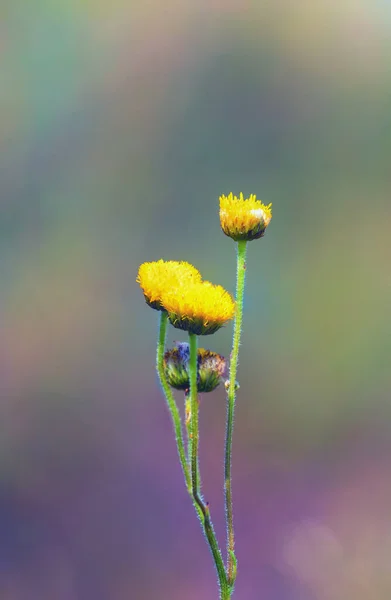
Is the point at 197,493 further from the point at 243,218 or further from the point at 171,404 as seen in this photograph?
the point at 243,218

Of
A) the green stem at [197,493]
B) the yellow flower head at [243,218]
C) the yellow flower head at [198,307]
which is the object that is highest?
the yellow flower head at [243,218]

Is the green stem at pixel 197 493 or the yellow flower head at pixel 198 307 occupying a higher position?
the yellow flower head at pixel 198 307

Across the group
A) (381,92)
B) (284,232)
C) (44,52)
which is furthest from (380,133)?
(44,52)

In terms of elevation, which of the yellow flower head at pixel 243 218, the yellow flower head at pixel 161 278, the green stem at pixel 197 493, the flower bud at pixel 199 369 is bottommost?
the green stem at pixel 197 493

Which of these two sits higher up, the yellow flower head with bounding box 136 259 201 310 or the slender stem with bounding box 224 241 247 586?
the yellow flower head with bounding box 136 259 201 310

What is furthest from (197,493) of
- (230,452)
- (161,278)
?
(161,278)
